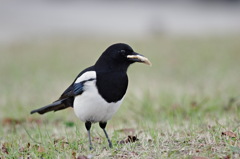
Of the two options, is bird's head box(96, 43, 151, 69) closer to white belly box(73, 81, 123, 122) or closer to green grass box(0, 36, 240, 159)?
white belly box(73, 81, 123, 122)

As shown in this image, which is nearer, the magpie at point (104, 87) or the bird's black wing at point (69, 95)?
the magpie at point (104, 87)

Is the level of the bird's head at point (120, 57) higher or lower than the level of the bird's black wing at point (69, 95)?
higher

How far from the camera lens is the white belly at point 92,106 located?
13.3 ft

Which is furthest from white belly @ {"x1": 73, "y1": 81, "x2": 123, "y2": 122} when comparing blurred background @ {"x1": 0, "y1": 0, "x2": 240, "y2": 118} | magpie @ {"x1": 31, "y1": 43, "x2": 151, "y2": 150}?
blurred background @ {"x1": 0, "y1": 0, "x2": 240, "y2": 118}

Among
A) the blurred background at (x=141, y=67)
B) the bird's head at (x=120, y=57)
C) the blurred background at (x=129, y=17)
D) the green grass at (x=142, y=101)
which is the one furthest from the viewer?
the blurred background at (x=129, y=17)

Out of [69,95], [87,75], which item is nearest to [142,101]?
[69,95]

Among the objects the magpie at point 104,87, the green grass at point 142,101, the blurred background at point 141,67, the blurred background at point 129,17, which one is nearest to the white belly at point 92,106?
the magpie at point 104,87

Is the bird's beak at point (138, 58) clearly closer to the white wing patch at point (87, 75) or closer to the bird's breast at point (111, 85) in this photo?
the bird's breast at point (111, 85)

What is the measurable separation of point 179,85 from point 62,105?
3836 millimetres

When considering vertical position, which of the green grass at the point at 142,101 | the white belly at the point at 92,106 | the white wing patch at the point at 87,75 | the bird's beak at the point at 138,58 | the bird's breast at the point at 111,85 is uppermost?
the bird's beak at the point at 138,58

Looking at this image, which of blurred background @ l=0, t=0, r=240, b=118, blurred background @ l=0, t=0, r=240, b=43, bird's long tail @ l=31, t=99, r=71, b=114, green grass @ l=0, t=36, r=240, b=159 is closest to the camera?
green grass @ l=0, t=36, r=240, b=159

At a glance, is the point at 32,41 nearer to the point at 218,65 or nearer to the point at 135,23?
the point at 218,65

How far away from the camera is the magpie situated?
160 inches

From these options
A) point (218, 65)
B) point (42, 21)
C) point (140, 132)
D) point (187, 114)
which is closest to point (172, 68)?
point (218, 65)
